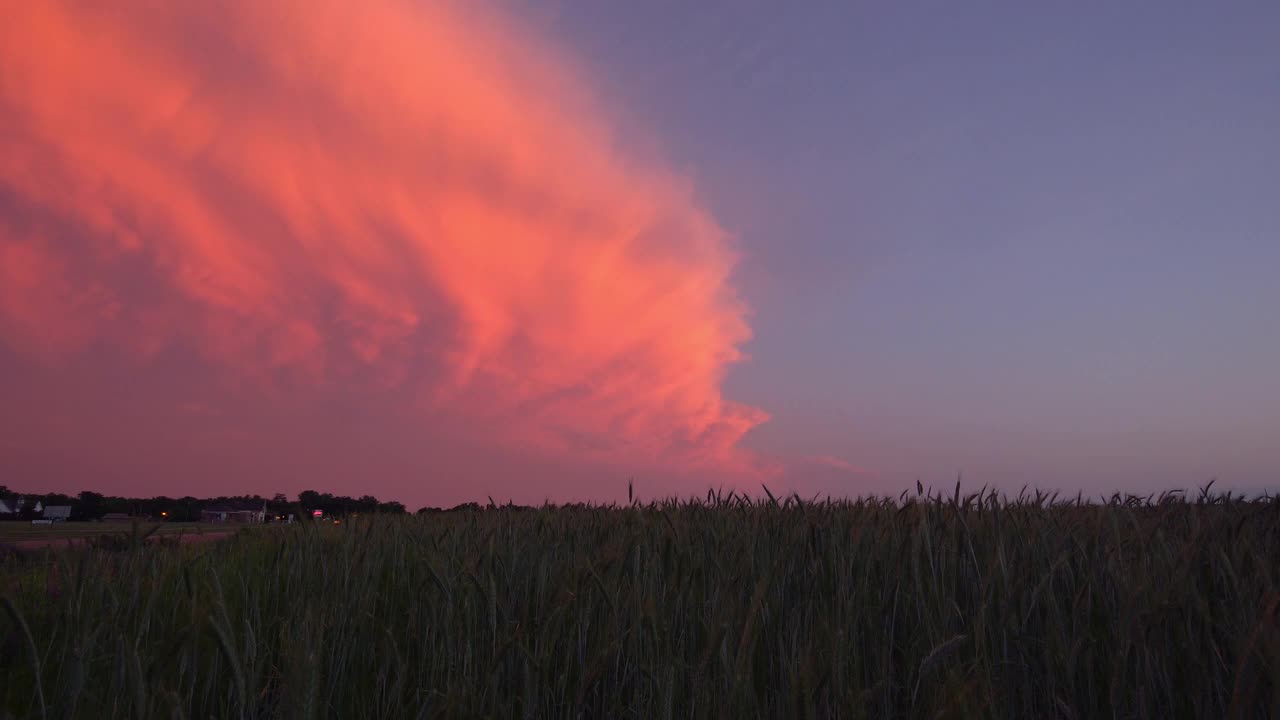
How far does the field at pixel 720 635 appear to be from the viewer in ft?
8.05

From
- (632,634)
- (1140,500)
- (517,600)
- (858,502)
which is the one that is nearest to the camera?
(632,634)

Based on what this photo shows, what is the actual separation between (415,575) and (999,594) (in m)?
2.85

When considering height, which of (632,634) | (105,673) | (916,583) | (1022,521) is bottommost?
(105,673)

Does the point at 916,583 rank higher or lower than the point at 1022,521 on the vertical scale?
lower

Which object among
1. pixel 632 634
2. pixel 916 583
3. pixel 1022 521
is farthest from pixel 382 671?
pixel 1022 521

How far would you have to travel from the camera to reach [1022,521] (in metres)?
4.58

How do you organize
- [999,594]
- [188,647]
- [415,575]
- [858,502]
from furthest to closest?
[858,502], [415,575], [999,594], [188,647]

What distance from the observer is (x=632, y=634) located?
115 inches

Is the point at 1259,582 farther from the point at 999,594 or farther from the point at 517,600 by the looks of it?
the point at 517,600

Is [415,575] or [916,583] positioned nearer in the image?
[916,583]

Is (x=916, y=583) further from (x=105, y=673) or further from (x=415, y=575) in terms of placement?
(x=105, y=673)

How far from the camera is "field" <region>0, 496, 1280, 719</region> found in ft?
8.05

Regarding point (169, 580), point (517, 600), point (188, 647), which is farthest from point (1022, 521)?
point (169, 580)

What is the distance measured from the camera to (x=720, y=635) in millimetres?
2826
